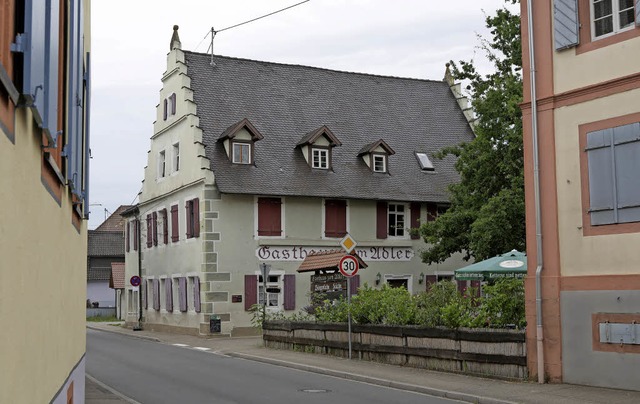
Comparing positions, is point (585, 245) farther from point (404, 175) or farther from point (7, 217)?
point (404, 175)

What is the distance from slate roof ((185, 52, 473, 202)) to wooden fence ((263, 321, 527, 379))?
507 inches

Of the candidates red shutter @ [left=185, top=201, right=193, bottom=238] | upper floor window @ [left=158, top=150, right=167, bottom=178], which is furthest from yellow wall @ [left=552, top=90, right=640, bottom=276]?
upper floor window @ [left=158, top=150, right=167, bottom=178]

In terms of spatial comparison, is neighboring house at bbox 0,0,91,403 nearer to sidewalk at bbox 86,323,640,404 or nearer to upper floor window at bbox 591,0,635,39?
sidewalk at bbox 86,323,640,404

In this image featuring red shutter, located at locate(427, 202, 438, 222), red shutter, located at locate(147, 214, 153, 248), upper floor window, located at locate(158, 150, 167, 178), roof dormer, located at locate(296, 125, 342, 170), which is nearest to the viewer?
roof dormer, located at locate(296, 125, 342, 170)

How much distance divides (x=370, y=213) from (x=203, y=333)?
9471 mm

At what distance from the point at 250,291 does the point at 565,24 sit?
23254 mm

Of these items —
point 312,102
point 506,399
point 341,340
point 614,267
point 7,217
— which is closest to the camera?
point 7,217

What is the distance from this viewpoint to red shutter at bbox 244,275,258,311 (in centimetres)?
3628

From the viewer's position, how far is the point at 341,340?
22.8 m

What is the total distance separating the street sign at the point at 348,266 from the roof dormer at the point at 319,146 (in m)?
17.1

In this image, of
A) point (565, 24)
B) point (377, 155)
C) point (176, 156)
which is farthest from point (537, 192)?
point (176, 156)

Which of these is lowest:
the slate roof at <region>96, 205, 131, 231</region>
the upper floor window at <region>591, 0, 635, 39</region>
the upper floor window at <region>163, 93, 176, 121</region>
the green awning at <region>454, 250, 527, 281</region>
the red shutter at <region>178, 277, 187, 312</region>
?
→ the red shutter at <region>178, 277, 187, 312</region>

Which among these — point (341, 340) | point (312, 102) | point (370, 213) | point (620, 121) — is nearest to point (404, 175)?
point (370, 213)

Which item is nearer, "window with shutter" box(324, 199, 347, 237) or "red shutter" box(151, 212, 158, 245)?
"window with shutter" box(324, 199, 347, 237)
